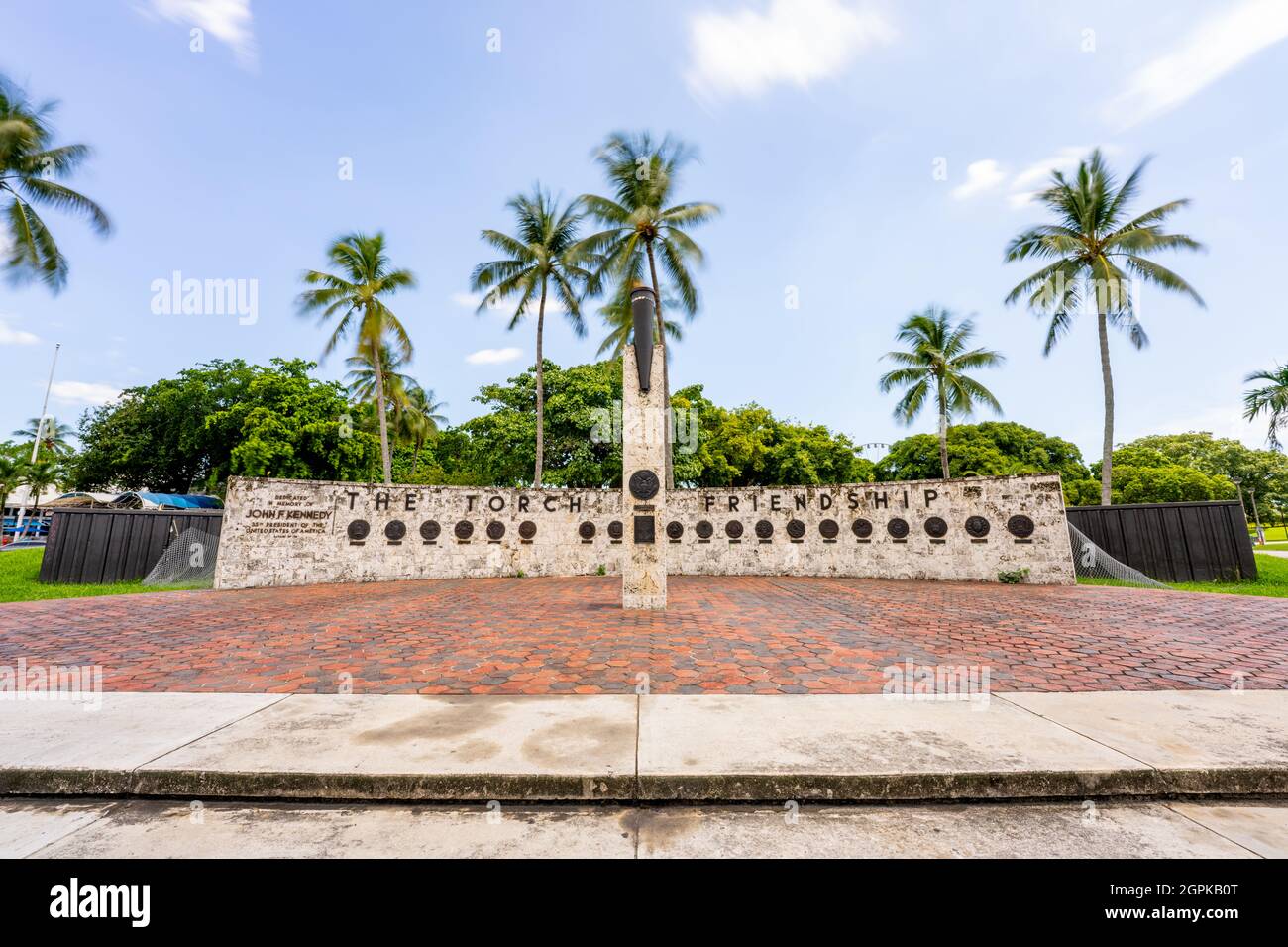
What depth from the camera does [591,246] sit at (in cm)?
1680

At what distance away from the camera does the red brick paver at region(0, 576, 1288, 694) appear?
4.08 meters

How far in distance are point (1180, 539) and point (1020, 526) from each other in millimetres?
4608

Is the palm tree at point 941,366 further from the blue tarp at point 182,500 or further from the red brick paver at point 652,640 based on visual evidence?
the blue tarp at point 182,500

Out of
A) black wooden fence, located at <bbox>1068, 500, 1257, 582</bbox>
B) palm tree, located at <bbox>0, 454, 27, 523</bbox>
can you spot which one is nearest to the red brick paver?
black wooden fence, located at <bbox>1068, 500, 1257, 582</bbox>

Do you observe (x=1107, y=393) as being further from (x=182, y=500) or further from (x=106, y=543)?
(x=182, y=500)

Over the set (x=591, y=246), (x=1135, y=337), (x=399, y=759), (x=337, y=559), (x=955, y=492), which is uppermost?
(x=591, y=246)

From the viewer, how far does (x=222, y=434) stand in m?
27.3

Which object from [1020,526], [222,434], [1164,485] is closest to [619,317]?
[1020,526]

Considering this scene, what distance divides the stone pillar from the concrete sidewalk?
4.35 meters

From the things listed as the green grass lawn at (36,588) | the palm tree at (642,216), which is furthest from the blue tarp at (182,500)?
the palm tree at (642,216)

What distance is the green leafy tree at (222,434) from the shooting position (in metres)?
22.9

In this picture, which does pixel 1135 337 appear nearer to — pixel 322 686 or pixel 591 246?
pixel 591 246
